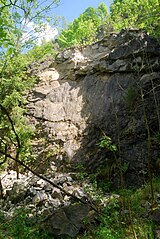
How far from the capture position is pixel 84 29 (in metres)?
18.4

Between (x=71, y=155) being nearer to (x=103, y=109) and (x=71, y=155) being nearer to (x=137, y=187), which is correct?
(x=103, y=109)

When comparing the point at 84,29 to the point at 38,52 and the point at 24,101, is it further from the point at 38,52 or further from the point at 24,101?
the point at 24,101

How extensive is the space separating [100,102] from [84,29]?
1011 centimetres

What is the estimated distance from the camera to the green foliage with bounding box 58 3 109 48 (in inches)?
713

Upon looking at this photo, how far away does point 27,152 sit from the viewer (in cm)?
962

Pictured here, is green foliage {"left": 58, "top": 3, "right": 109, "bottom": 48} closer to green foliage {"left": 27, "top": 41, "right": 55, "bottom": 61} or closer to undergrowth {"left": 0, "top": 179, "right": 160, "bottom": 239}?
green foliage {"left": 27, "top": 41, "right": 55, "bottom": 61}

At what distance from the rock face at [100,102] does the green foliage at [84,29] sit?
5.30 m

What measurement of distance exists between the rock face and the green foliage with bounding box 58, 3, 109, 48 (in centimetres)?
530

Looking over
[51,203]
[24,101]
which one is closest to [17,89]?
[24,101]

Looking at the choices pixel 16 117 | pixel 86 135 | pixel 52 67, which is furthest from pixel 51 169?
pixel 52 67

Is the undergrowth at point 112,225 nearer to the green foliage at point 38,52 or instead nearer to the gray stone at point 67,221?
the gray stone at point 67,221

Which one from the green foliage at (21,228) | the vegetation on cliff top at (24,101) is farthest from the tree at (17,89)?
the green foliage at (21,228)

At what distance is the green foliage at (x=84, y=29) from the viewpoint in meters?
18.1

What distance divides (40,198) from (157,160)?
3.21 metres
